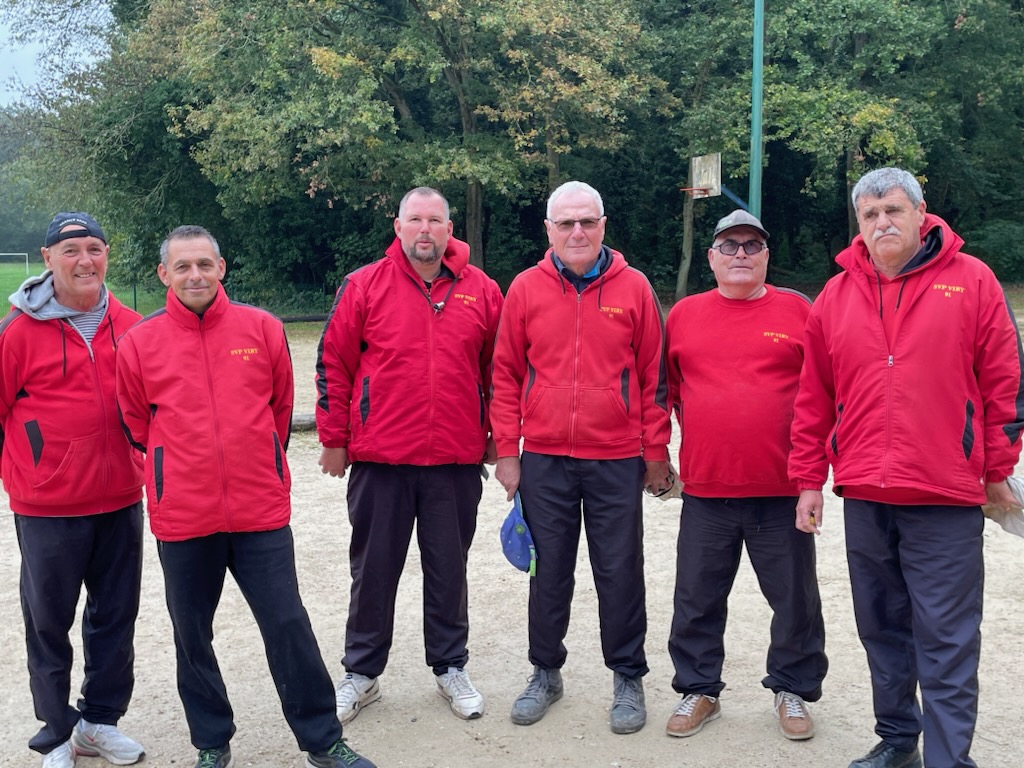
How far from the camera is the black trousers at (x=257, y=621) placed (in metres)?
3.40

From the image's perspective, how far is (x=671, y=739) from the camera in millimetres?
3764

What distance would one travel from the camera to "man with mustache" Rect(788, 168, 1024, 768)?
3174mm

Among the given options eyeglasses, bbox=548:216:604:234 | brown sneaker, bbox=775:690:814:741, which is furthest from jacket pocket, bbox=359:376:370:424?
brown sneaker, bbox=775:690:814:741

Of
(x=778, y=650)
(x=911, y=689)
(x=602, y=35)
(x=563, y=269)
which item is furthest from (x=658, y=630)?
(x=602, y=35)

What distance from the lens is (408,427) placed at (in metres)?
3.97

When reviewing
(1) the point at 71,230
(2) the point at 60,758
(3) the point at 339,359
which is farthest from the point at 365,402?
(2) the point at 60,758

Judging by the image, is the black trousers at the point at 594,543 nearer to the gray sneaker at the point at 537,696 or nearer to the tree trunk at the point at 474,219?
the gray sneaker at the point at 537,696

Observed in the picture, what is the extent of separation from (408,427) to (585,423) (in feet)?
2.25

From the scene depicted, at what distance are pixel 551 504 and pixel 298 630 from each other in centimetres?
107

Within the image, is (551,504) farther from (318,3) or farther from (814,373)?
(318,3)

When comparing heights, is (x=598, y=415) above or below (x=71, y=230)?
below

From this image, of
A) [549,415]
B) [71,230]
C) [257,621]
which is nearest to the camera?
[257,621]

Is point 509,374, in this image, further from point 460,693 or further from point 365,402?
point 460,693

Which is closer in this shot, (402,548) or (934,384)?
(934,384)
